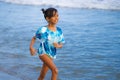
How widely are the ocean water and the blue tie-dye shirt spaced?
1.16 m

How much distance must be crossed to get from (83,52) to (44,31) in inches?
119

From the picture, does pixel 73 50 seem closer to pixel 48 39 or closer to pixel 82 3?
pixel 48 39

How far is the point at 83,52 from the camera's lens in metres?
8.05

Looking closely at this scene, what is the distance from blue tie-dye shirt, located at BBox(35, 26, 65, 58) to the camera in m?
5.19

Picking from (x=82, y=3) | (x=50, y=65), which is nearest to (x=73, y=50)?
(x=50, y=65)

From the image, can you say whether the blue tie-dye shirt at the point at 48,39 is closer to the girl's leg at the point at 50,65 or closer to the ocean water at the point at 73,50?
the girl's leg at the point at 50,65

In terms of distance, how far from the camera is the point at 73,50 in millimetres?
8266

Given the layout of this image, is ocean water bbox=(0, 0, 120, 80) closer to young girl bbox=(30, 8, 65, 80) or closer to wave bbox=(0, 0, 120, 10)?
young girl bbox=(30, 8, 65, 80)

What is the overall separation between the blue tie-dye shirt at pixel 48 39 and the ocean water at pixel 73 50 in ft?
3.82

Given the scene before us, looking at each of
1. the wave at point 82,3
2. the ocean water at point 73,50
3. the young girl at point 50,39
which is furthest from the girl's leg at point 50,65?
the wave at point 82,3

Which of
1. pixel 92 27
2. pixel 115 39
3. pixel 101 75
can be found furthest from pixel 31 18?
pixel 101 75

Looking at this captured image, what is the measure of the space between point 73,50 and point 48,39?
3117 mm

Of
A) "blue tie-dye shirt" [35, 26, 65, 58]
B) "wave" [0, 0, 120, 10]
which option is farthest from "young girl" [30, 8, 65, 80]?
"wave" [0, 0, 120, 10]

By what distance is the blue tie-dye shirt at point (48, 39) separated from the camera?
17.0ft
